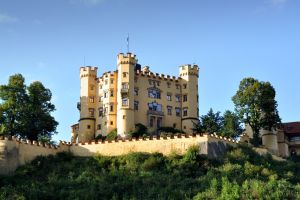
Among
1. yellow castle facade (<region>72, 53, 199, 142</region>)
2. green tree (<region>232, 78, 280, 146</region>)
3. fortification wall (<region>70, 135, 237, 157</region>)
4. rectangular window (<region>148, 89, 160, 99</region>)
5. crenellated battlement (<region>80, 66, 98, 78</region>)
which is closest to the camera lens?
fortification wall (<region>70, 135, 237, 157</region>)

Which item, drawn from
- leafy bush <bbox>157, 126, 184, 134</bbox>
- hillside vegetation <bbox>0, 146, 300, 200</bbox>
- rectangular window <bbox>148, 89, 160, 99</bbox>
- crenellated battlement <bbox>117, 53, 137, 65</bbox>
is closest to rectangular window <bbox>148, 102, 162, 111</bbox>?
rectangular window <bbox>148, 89, 160, 99</bbox>

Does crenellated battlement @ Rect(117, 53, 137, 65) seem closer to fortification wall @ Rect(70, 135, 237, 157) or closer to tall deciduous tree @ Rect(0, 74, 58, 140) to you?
tall deciduous tree @ Rect(0, 74, 58, 140)

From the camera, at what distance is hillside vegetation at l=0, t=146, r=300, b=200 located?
55.8 metres

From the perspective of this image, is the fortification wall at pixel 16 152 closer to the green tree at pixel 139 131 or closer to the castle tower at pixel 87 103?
the green tree at pixel 139 131

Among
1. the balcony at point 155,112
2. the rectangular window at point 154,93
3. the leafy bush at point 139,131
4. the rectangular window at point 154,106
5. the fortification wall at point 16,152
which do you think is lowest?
the fortification wall at point 16,152

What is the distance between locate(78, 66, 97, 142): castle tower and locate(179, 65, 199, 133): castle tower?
13690 millimetres

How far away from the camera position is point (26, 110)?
79.9m

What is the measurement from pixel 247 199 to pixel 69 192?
16.4 meters

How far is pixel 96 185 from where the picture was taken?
58.5 metres

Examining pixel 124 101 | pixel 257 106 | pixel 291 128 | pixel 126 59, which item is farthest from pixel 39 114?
pixel 291 128

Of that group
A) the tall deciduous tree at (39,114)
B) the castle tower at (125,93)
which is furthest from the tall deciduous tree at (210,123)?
the tall deciduous tree at (39,114)

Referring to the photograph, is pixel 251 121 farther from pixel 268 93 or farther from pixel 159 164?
pixel 159 164

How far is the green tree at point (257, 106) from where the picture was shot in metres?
84.2

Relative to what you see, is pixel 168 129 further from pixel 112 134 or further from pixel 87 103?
pixel 87 103
